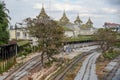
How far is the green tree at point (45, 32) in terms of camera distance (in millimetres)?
53094

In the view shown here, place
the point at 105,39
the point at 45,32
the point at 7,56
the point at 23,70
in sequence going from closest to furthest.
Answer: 1. the point at 23,70
2. the point at 45,32
3. the point at 7,56
4. the point at 105,39

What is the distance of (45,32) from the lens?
174ft

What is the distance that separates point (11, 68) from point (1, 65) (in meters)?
1.69

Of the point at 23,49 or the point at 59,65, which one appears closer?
the point at 59,65

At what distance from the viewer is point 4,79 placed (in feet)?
144

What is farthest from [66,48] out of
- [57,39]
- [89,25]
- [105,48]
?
[89,25]

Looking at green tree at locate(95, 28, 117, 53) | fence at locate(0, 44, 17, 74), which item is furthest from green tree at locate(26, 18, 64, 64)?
green tree at locate(95, 28, 117, 53)

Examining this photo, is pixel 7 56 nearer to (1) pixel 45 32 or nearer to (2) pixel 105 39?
(1) pixel 45 32

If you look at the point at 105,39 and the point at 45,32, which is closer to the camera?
the point at 45,32

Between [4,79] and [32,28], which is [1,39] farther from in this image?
[4,79]

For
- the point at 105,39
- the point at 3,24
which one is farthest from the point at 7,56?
the point at 105,39

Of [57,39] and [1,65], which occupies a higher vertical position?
[57,39]

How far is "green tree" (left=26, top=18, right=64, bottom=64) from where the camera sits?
53.1m

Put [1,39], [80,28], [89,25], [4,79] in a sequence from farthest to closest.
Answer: [89,25] → [80,28] → [1,39] → [4,79]
